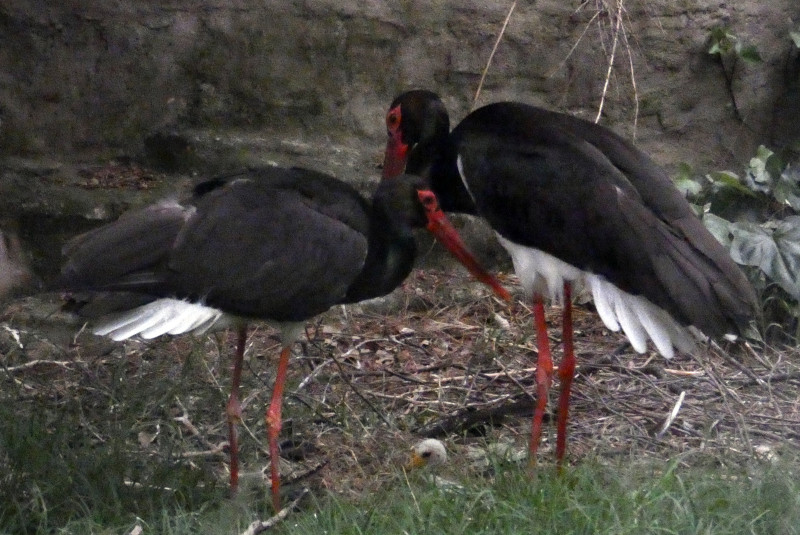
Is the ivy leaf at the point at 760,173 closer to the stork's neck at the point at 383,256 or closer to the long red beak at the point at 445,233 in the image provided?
the long red beak at the point at 445,233

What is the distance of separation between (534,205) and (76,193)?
86.9 inches

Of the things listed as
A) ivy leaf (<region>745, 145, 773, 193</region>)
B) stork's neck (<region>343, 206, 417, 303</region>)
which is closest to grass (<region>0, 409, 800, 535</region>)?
stork's neck (<region>343, 206, 417, 303</region>)

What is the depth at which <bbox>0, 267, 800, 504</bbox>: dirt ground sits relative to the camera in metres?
3.98

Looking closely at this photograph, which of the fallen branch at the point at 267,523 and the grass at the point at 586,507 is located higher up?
the grass at the point at 586,507

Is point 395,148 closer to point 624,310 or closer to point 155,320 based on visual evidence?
point 624,310

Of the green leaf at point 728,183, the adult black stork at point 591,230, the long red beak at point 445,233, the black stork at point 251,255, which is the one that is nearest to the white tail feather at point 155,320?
the black stork at point 251,255

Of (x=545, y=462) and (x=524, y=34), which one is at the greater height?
(x=524, y=34)

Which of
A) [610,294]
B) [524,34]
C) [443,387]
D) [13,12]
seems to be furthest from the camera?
[524,34]

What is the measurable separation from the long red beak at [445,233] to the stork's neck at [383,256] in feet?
0.35

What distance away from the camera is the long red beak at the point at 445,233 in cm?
381

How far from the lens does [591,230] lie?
11.8 feet

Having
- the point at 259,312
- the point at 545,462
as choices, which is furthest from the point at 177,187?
the point at 545,462

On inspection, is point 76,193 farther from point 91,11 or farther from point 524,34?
point 524,34

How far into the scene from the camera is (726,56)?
18.4 feet
